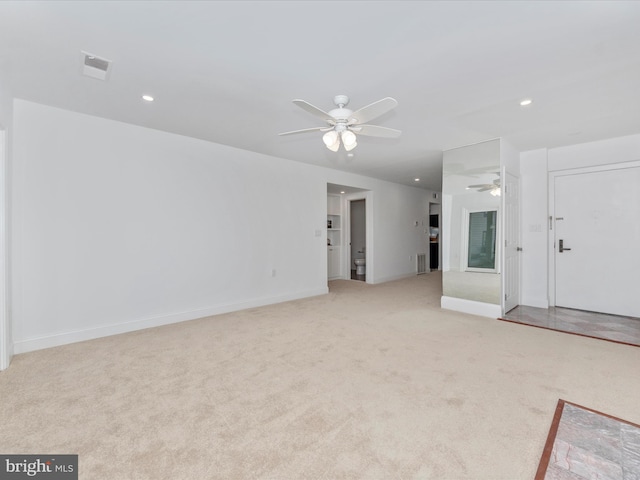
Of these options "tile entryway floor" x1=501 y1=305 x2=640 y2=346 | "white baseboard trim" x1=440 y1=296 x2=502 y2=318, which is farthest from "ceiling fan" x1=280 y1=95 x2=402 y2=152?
"tile entryway floor" x1=501 y1=305 x2=640 y2=346

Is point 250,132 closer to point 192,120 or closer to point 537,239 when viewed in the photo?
point 192,120

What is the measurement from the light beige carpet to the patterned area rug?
0.07 m

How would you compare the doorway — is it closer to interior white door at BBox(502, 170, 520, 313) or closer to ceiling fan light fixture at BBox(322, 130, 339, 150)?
interior white door at BBox(502, 170, 520, 313)

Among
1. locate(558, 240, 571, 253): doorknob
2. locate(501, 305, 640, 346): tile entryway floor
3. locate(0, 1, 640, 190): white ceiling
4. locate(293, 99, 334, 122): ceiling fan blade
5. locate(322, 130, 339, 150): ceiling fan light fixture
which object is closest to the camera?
locate(0, 1, 640, 190): white ceiling

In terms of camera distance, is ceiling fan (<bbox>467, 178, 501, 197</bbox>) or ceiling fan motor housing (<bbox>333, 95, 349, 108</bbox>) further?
ceiling fan (<bbox>467, 178, 501, 197</bbox>)

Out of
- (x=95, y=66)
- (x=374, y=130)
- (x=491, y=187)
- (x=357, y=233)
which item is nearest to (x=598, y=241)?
(x=491, y=187)

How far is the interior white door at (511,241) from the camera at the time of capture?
432cm

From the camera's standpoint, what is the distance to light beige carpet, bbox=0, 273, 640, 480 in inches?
63.0

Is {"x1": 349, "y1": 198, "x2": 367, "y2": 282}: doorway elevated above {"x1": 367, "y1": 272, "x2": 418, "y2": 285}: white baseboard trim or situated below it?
above

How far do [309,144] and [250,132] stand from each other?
914 millimetres

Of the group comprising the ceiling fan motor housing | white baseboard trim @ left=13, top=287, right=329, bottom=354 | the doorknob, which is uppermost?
the ceiling fan motor housing

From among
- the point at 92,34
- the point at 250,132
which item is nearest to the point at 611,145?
the point at 250,132

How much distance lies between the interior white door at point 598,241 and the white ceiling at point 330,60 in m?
1.09

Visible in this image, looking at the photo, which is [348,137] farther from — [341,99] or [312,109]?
[312,109]
